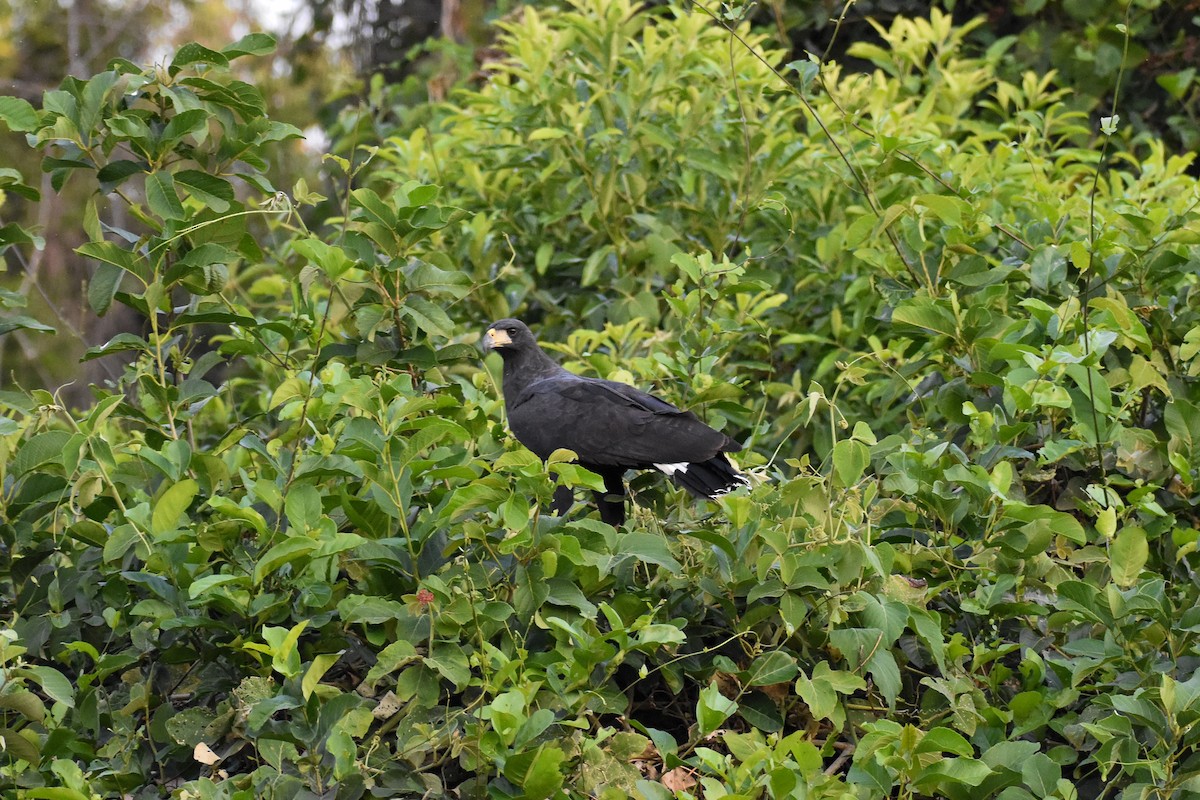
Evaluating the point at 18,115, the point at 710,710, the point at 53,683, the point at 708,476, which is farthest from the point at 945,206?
the point at 53,683

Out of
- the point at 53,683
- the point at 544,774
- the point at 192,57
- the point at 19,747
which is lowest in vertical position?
the point at 19,747

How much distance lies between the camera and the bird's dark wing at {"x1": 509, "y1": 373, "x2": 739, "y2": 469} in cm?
347

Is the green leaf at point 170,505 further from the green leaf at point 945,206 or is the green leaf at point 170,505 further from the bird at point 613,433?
the green leaf at point 945,206

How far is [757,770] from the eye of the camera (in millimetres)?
2492

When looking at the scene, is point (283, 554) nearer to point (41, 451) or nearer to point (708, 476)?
point (41, 451)

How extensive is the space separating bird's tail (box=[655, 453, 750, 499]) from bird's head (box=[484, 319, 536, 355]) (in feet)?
3.40

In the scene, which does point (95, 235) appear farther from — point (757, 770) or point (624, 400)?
point (757, 770)

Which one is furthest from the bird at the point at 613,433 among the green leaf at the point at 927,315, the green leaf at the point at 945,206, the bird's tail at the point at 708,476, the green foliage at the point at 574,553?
the green leaf at the point at 945,206

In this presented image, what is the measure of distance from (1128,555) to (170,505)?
2.04m

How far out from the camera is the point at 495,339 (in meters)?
4.32

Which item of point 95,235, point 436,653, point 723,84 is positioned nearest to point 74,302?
point 723,84

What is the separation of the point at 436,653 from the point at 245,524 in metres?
0.52

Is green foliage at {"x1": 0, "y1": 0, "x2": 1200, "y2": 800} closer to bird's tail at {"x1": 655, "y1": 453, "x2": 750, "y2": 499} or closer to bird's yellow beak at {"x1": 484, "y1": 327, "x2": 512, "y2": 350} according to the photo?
bird's tail at {"x1": 655, "y1": 453, "x2": 750, "y2": 499}

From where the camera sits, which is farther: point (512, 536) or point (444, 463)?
point (444, 463)
